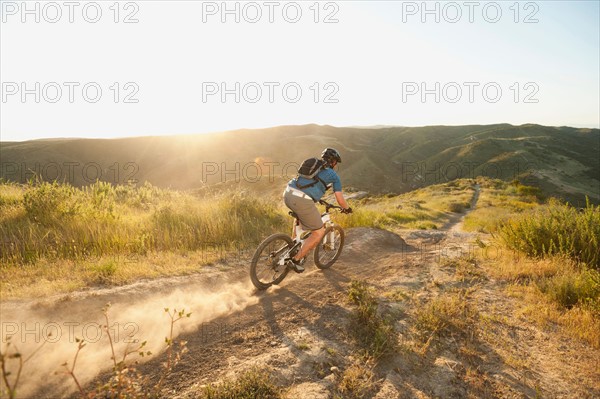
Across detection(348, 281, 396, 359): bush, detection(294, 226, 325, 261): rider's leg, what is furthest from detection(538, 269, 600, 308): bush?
detection(294, 226, 325, 261): rider's leg

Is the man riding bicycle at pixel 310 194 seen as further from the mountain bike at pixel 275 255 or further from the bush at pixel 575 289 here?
A: the bush at pixel 575 289

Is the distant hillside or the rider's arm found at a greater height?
the distant hillside

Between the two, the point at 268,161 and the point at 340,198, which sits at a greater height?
the point at 268,161

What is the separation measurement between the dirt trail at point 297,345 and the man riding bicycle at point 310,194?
960 millimetres

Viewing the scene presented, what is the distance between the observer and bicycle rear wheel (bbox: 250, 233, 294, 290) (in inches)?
253

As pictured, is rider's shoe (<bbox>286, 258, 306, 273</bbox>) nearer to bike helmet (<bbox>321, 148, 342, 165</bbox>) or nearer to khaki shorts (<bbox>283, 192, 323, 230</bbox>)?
khaki shorts (<bbox>283, 192, 323, 230</bbox>)

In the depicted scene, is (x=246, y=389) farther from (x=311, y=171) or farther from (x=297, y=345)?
(x=311, y=171)

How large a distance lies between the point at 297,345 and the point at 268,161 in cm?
10262

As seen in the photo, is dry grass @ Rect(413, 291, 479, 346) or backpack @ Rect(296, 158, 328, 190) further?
backpack @ Rect(296, 158, 328, 190)

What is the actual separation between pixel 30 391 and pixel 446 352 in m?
5.11

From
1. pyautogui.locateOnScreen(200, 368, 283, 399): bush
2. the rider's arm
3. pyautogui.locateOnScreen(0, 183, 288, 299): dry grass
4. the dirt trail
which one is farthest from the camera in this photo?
the rider's arm

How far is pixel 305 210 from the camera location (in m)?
6.53

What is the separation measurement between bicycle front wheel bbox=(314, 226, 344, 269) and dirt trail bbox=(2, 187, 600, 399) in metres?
1.08

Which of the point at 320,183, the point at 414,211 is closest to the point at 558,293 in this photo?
the point at 320,183
